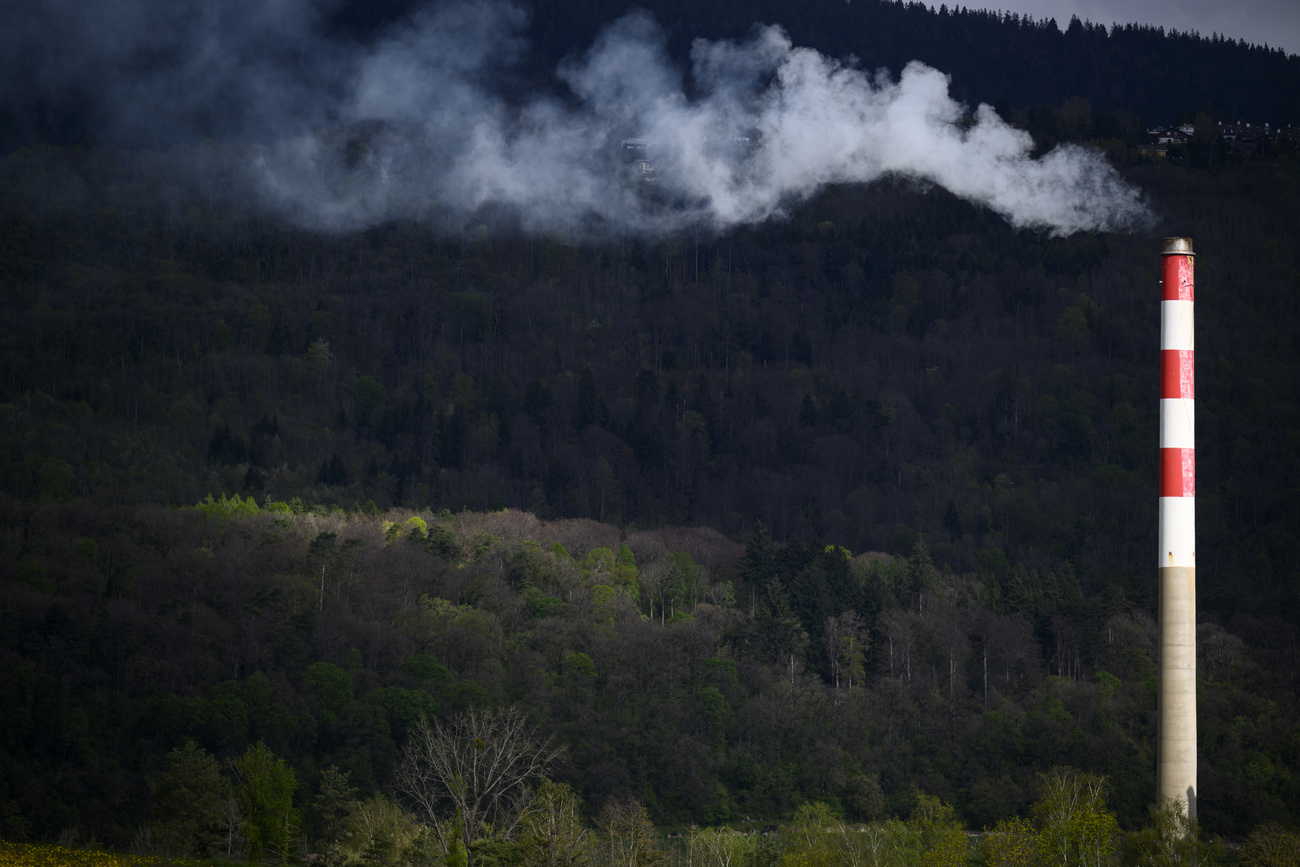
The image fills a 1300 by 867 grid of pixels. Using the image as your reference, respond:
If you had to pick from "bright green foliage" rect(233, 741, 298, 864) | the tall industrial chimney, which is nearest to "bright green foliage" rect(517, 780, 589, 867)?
"bright green foliage" rect(233, 741, 298, 864)

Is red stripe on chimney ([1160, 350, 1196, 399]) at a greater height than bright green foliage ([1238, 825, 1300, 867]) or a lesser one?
greater

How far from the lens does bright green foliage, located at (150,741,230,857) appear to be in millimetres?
63406

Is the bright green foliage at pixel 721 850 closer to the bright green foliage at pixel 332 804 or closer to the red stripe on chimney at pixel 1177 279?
the bright green foliage at pixel 332 804

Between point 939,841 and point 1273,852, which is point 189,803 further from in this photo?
point 1273,852

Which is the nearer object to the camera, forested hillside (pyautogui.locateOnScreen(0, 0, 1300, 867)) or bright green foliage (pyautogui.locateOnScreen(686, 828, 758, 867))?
bright green foliage (pyautogui.locateOnScreen(686, 828, 758, 867))

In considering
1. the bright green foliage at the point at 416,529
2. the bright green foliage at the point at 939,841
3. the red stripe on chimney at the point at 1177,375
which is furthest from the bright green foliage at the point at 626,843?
the bright green foliage at the point at 416,529

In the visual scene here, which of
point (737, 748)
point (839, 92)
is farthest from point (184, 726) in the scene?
point (839, 92)

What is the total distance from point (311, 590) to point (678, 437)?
81.8 metres

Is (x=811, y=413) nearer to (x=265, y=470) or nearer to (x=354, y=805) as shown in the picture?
(x=265, y=470)

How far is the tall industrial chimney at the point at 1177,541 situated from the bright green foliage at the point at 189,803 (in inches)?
1374

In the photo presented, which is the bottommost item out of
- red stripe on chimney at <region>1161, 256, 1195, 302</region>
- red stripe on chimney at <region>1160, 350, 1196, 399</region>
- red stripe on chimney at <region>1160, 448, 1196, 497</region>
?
red stripe on chimney at <region>1160, 448, 1196, 497</region>

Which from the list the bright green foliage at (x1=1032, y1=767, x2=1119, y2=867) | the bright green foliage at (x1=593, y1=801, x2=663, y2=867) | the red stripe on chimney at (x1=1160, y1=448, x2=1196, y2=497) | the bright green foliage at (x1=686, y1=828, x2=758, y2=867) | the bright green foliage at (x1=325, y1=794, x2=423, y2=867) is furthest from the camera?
the bright green foliage at (x1=686, y1=828, x2=758, y2=867)

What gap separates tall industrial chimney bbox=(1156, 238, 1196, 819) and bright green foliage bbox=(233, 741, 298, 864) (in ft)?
99.0

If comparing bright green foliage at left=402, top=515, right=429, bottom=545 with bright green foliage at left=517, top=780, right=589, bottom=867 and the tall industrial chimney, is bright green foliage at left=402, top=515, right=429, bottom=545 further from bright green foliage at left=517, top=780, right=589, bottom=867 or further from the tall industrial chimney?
the tall industrial chimney
